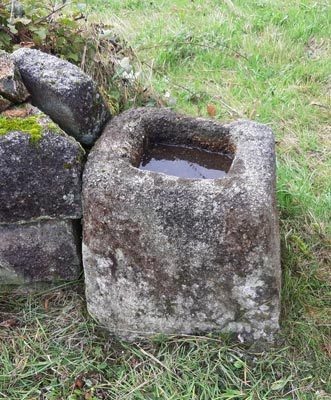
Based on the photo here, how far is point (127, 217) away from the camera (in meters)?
2.12

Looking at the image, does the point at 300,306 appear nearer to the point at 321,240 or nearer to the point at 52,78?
the point at 321,240

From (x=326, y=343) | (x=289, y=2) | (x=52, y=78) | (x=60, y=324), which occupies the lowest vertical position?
(x=60, y=324)

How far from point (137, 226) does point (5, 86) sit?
86 centimetres

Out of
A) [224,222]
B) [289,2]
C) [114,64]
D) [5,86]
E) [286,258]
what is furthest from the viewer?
[289,2]

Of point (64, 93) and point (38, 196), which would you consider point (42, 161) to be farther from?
point (64, 93)

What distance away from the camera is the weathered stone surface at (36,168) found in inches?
84.7

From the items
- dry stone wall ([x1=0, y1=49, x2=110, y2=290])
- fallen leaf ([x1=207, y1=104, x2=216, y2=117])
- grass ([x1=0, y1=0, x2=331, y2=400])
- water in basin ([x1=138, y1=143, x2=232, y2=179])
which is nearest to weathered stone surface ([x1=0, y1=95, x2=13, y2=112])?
dry stone wall ([x1=0, y1=49, x2=110, y2=290])

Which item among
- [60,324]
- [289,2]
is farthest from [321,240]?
[289,2]

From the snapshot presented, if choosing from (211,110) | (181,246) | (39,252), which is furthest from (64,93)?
(211,110)

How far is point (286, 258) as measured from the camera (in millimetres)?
2676

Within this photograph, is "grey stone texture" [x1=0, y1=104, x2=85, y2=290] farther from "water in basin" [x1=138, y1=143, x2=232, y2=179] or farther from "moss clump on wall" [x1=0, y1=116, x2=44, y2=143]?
"water in basin" [x1=138, y1=143, x2=232, y2=179]

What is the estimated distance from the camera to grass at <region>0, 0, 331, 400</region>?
2207 millimetres

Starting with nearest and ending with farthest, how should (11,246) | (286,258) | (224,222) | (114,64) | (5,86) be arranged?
1. (224,222)
2. (5,86)
3. (11,246)
4. (286,258)
5. (114,64)

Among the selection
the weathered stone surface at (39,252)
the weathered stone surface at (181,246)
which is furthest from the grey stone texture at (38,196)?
the weathered stone surface at (181,246)
